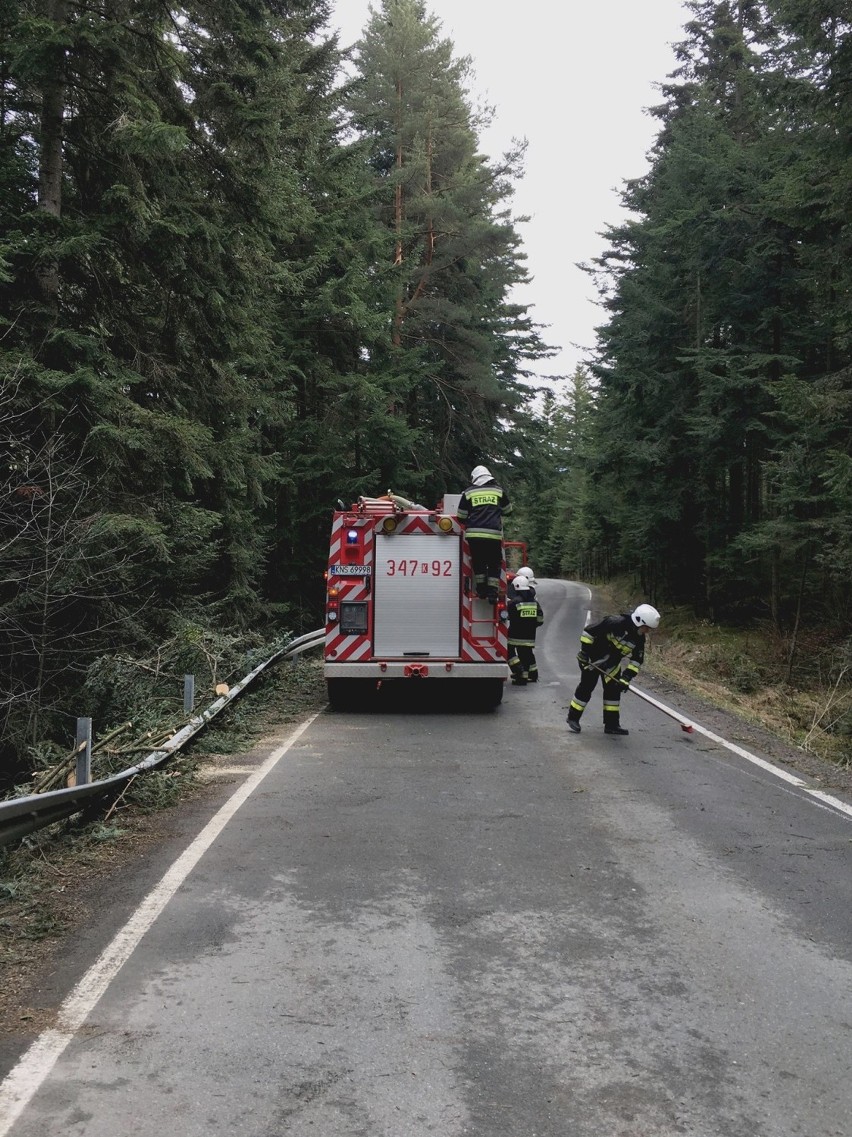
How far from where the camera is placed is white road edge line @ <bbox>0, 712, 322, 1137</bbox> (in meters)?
3.05

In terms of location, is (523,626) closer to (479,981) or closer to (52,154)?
(52,154)

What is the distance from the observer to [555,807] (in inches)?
280

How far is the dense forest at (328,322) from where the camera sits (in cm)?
1045

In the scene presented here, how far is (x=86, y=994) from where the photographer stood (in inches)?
149

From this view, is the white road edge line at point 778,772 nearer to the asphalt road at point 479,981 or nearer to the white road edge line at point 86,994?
the asphalt road at point 479,981

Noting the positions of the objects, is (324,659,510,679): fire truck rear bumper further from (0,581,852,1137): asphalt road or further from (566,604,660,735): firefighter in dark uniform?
(0,581,852,1137): asphalt road

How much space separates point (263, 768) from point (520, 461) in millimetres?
25865

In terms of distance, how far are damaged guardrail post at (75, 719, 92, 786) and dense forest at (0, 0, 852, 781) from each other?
10.3ft

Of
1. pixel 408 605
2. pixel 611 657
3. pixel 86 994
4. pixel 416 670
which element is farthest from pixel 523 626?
pixel 86 994

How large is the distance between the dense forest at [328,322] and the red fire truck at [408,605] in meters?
2.00

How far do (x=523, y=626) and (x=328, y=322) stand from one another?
11.6 metres

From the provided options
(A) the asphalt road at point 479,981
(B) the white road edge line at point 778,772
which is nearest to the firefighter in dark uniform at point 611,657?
(B) the white road edge line at point 778,772

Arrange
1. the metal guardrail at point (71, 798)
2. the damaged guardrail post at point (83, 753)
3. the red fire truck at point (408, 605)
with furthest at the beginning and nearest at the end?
the red fire truck at point (408, 605)
the damaged guardrail post at point (83, 753)
the metal guardrail at point (71, 798)

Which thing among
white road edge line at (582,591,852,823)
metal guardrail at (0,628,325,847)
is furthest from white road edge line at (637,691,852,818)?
metal guardrail at (0,628,325,847)
